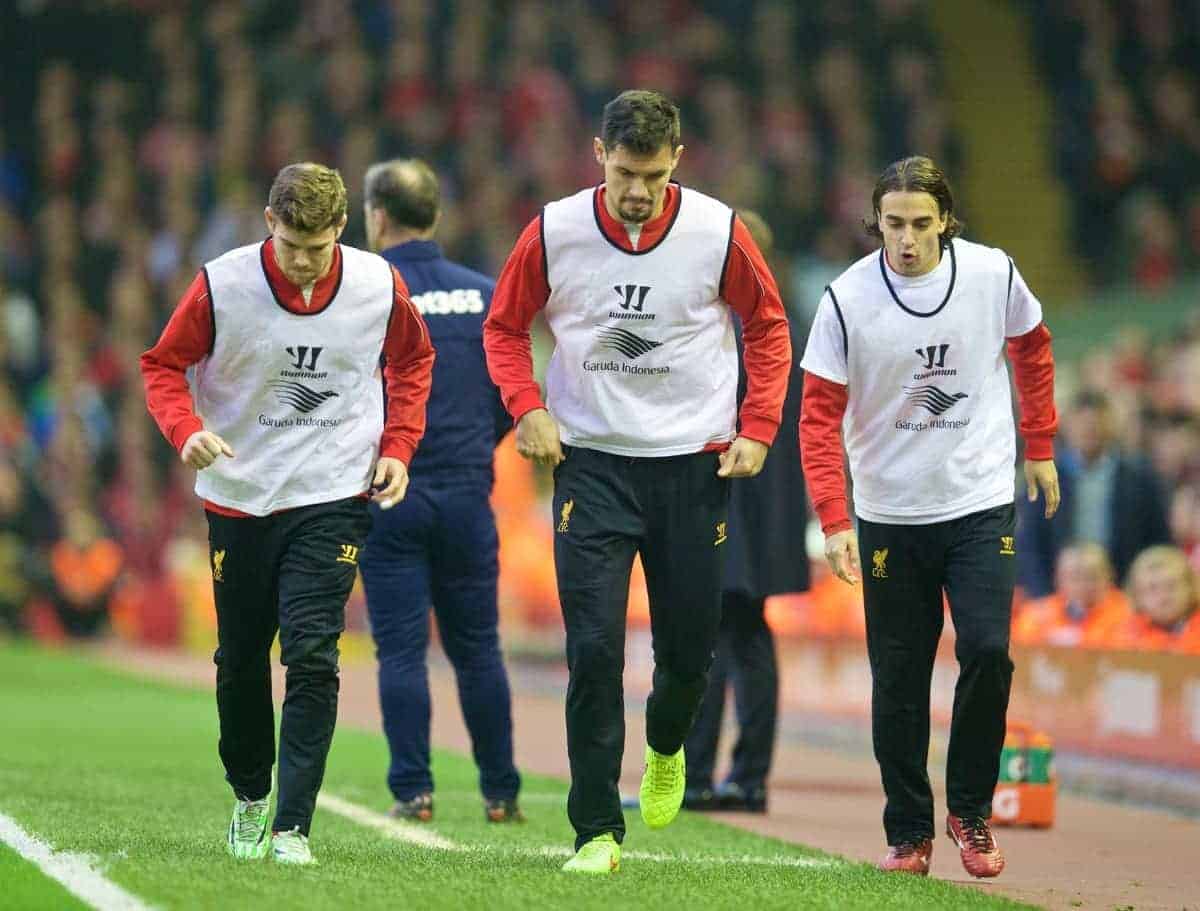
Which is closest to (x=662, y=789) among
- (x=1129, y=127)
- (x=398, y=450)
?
(x=398, y=450)

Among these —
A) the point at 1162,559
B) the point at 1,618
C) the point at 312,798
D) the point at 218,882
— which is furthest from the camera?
the point at 1,618

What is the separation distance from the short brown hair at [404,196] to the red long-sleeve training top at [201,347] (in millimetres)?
1737

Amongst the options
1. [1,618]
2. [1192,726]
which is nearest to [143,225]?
[1,618]

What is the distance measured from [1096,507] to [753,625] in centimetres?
380

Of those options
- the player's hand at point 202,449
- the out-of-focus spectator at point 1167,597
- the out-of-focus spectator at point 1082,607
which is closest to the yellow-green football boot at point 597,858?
the player's hand at point 202,449

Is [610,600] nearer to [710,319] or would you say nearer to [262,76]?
[710,319]

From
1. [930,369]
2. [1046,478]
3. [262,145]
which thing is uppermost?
[262,145]

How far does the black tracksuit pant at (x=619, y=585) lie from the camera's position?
7266 mm

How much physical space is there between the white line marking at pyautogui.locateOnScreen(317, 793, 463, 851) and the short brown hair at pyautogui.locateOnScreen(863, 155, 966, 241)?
8.25ft

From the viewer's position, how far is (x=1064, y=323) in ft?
77.7

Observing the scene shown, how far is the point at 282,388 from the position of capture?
7312mm

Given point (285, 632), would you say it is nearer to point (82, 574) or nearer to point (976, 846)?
point (976, 846)

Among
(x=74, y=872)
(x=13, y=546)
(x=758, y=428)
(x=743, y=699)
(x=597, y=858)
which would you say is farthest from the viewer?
(x=13, y=546)

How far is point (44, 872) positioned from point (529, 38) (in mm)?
20665
